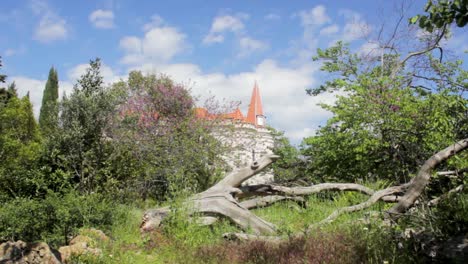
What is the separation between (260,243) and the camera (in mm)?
5820

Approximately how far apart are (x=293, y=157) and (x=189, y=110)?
504 centimetres

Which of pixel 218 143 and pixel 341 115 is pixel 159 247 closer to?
pixel 341 115

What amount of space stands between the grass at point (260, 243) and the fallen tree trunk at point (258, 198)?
0.54ft

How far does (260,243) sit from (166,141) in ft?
31.4

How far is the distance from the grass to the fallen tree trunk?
0.17m

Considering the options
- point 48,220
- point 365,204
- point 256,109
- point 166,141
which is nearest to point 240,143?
point 166,141

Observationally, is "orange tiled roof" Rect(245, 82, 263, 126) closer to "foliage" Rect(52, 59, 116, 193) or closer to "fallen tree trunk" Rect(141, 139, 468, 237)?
"foliage" Rect(52, 59, 116, 193)

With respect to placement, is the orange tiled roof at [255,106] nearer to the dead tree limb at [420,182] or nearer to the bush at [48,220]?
the bush at [48,220]

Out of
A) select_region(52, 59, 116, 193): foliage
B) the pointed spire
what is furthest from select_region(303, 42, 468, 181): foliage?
the pointed spire

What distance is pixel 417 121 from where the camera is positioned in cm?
1107

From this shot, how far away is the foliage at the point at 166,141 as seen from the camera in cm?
1334

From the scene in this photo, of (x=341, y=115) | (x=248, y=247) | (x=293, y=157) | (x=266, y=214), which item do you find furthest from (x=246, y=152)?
(x=248, y=247)

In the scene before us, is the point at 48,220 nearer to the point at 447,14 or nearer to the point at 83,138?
→ the point at 83,138

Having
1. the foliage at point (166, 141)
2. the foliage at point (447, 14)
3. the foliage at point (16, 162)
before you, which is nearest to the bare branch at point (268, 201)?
the foliage at point (166, 141)
